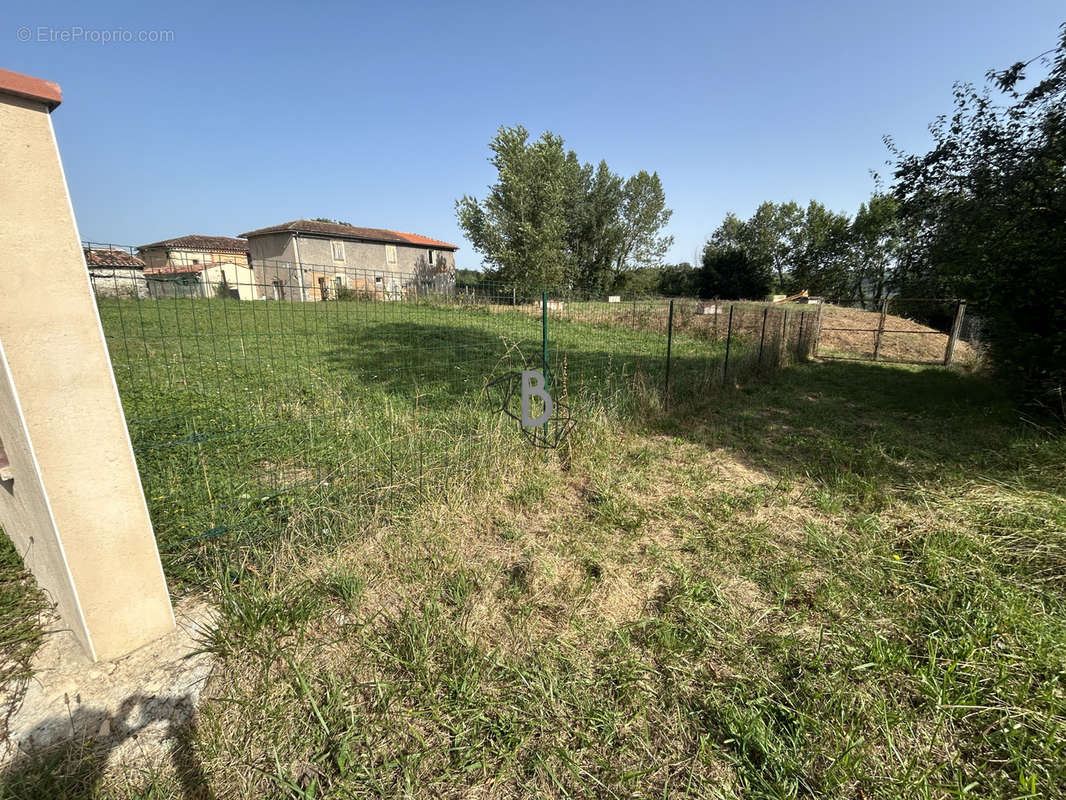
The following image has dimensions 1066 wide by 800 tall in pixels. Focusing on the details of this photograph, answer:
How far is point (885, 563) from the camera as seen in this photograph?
2564 millimetres

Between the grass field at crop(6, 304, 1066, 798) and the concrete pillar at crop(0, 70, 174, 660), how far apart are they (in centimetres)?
44

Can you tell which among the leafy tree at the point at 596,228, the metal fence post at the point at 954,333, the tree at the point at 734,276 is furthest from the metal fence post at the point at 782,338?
the tree at the point at 734,276

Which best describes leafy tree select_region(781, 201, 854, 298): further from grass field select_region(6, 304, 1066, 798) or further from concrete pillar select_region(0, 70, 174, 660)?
concrete pillar select_region(0, 70, 174, 660)

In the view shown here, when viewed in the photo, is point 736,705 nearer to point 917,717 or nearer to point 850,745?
point 850,745

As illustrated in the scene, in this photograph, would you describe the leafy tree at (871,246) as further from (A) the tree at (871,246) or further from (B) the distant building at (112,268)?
(B) the distant building at (112,268)

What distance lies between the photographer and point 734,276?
128ft

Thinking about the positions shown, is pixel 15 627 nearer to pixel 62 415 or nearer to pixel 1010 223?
pixel 62 415

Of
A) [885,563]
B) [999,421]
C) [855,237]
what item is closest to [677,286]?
[855,237]

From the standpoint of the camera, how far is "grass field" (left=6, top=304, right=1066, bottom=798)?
4.85ft

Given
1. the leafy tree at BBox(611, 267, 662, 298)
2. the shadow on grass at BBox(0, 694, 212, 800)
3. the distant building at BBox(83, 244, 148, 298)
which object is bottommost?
the shadow on grass at BBox(0, 694, 212, 800)

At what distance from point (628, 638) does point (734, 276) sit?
43219 mm

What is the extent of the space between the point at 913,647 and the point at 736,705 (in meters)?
1.01

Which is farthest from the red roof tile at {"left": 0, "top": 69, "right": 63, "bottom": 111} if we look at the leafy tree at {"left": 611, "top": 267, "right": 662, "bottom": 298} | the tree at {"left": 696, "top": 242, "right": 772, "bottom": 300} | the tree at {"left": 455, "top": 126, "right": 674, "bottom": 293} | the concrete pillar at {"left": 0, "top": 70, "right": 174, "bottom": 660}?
the tree at {"left": 696, "top": 242, "right": 772, "bottom": 300}

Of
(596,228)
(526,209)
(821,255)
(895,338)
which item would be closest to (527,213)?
(526,209)
